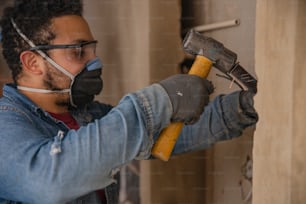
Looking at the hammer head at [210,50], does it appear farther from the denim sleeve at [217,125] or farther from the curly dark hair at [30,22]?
the curly dark hair at [30,22]

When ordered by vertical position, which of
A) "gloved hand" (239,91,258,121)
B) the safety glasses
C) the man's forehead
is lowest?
"gloved hand" (239,91,258,121)

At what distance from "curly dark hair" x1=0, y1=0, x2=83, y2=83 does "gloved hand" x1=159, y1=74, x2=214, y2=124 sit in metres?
0.32

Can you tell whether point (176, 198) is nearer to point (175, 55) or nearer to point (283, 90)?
point (175, 55)

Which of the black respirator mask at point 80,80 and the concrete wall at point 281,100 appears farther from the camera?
the black respirator mask at point 80,80

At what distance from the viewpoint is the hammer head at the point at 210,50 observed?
78 centimetres

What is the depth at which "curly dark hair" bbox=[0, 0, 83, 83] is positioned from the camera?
86 centimetres

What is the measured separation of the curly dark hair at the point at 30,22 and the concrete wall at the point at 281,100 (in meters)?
0.45

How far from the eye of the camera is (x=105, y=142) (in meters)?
0.61

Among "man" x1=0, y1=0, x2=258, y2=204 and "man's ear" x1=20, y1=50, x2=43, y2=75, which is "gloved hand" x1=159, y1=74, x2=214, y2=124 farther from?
"man's ear" x1=20, y1=50, x2=43, y2=75

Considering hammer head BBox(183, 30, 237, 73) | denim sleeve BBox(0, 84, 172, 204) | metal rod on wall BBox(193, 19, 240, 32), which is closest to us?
denim sleeve BBox(0, 84, 172, 204)

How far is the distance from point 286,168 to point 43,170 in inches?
15.1

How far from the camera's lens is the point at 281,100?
2.07ft

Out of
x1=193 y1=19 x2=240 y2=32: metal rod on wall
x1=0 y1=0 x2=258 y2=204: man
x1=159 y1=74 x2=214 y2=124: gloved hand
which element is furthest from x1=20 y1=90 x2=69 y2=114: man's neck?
x1=193 y1=19 x2=240 y2=32: metal rod on wall

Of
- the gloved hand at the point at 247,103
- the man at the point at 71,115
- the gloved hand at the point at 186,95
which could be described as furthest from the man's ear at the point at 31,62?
the gloved hand at the point at 247,103
